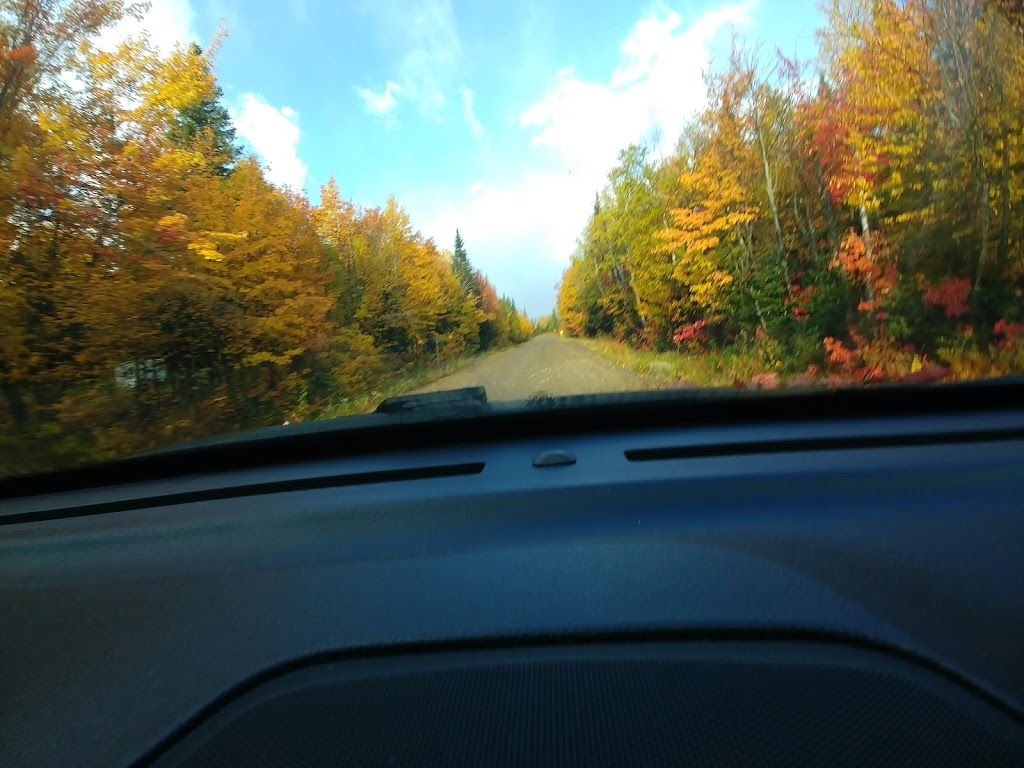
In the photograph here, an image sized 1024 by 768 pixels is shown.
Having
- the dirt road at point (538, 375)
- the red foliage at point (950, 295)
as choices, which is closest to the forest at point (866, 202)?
the red foliage at point (950, 295)

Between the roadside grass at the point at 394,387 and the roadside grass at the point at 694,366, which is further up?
the roadside grass at the point at 394,387

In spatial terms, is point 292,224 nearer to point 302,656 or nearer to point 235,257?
point 235,257

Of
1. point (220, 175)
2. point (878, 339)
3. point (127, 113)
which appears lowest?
point (878, 339)

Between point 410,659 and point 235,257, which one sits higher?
point 235,257

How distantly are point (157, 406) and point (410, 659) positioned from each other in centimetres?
809

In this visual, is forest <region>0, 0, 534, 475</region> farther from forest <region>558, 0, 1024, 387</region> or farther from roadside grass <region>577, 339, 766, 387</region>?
forest <region>558, 0, 1024, 387</region>

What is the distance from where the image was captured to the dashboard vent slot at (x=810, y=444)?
267 centimetres

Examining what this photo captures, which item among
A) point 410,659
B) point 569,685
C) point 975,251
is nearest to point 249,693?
point 410,659

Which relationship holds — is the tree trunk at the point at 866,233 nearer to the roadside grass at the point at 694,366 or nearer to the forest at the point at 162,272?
the roadside grass at the point at 694,366

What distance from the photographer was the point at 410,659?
5.71 ft

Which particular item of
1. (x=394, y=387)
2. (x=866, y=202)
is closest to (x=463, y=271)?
(x=394, y=387)

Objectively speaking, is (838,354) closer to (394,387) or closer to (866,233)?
(866,233)

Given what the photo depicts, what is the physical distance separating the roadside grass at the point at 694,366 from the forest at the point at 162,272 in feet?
12.6

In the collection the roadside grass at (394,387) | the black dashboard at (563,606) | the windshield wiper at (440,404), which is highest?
the windshield wiper at (440,404)
